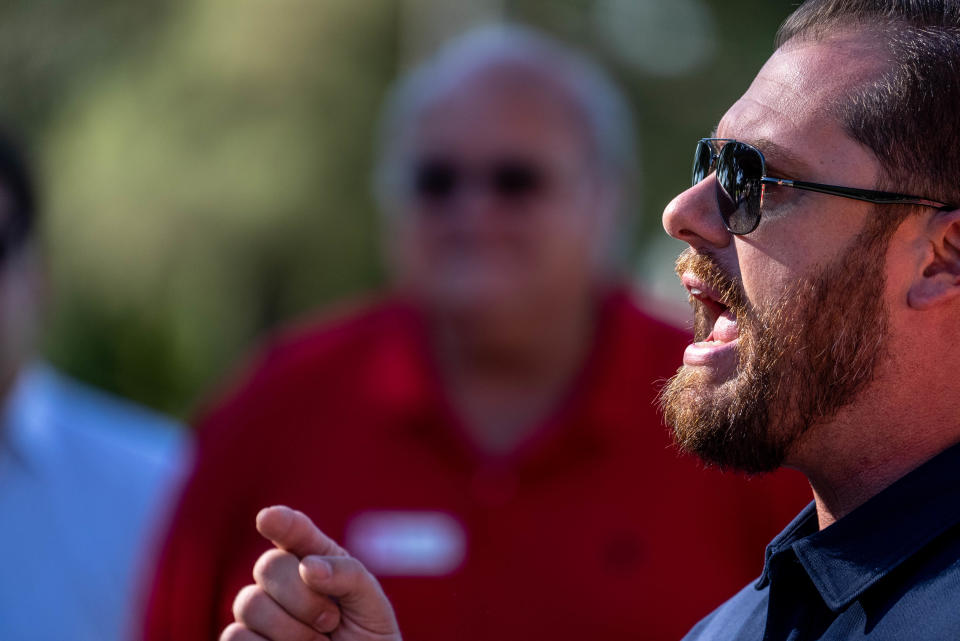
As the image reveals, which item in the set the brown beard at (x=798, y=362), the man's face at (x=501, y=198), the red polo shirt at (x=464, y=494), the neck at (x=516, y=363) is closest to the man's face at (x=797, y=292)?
the brown beard at (x=798, y=362)

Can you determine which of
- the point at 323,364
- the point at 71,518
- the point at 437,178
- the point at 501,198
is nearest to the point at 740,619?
the point at 323,364

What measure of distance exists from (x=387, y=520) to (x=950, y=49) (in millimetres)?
1952

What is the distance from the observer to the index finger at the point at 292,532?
1642mm

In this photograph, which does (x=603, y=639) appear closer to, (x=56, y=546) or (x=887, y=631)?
(x=887, y=631)

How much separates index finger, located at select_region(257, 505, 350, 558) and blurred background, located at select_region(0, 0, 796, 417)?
428 inches

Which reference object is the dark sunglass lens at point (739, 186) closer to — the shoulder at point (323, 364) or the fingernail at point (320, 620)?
the fingernail at point (320, 620)

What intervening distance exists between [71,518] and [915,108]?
2.86 m

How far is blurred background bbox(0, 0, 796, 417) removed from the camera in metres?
13.9

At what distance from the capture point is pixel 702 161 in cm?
189

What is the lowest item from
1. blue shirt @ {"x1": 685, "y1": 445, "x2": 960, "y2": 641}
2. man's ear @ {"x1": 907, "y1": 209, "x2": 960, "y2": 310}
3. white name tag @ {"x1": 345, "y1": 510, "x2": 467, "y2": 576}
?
blue shirt @ {"x1": 685, "y1": 445, "x2": 960, "y2": 641}

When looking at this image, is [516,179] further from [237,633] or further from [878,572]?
[878,572]

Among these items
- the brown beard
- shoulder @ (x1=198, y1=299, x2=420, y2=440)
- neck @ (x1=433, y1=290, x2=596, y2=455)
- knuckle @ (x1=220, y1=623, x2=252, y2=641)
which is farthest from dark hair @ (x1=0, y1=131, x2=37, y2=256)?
the brown beard

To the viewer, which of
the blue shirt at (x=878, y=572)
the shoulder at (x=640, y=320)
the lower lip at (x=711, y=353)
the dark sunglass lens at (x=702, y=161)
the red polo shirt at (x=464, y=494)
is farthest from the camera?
the shoulder at (x=640, y=320)

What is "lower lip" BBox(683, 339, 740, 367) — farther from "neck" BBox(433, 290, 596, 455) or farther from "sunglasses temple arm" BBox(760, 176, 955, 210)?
"neck" BBox(433, 290, 596, 455)
